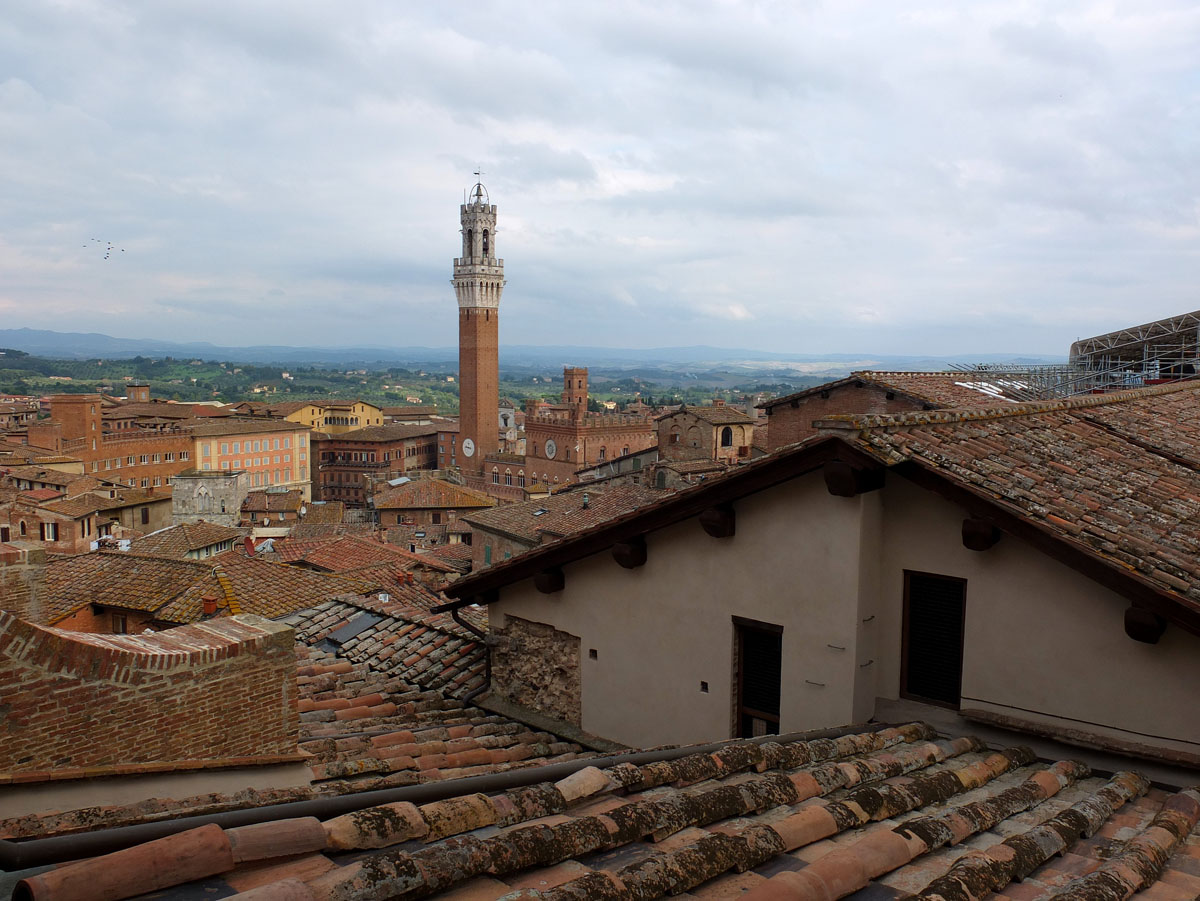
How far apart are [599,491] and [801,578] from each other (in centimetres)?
2582

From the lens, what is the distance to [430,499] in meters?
50.8

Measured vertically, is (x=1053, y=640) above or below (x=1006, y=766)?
above

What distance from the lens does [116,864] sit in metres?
2.24

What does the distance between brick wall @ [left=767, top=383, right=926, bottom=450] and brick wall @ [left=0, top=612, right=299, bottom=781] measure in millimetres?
13409

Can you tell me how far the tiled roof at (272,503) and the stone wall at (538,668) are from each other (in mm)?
47966

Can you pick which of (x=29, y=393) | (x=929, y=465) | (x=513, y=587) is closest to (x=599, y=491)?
(x=513, y=587)

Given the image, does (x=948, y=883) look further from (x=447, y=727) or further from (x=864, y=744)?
(x=447, y=727)

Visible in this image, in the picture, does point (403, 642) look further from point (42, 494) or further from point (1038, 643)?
point (42, 494)

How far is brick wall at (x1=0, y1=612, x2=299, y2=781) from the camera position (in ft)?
15.3

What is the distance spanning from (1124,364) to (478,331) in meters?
69.9

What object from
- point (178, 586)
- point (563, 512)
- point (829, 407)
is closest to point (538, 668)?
point (178, 586)

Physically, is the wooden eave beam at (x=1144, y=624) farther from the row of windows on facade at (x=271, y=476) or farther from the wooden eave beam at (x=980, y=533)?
the row of windows on facade at (x=271, y=476)

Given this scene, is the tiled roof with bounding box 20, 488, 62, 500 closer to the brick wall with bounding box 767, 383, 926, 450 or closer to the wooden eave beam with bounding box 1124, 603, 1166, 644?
the brick wall with bounding box 767, 383, 926, 450

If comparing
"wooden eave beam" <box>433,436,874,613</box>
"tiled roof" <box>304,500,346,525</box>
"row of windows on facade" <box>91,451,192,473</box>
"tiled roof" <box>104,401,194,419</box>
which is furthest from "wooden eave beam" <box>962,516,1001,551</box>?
"tiled roof" <box>104,401,194,419</box>
